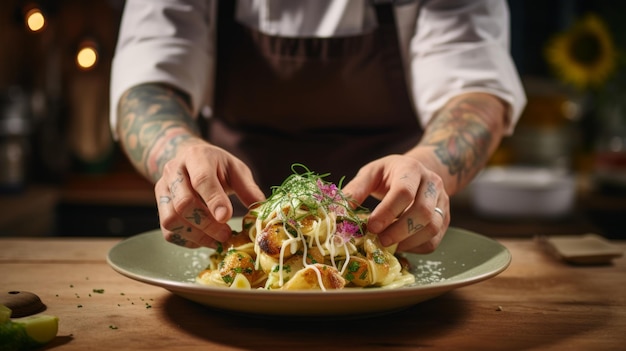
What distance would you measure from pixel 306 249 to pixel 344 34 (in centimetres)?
94

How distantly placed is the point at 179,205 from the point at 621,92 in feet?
10.7

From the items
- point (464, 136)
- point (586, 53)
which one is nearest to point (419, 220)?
point (464, 136)

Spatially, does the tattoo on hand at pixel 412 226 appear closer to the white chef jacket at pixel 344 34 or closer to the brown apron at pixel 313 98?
the white chef jacket at pixel 344 34

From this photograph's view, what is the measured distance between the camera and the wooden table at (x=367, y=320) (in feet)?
3.24

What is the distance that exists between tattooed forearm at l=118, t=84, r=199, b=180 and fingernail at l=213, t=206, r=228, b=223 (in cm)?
43

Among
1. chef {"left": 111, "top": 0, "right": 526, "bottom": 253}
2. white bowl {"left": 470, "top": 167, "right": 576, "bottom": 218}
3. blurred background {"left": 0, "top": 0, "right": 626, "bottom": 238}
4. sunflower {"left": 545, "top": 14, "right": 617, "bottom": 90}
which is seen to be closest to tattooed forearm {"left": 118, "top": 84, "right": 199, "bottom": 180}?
chef {"left": 111, "top": 0, "right": 526, "bottom": 253}

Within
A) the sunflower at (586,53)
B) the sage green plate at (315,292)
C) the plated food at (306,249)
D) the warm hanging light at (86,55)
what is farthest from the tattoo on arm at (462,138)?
the sunflower at (586,53)

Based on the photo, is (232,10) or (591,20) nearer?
(232,10)

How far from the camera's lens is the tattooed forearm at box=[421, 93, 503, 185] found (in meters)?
1.55

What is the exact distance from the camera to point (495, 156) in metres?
3.92

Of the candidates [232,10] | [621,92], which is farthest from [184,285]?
[621,92]

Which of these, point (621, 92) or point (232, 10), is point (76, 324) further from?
point (621, 92)

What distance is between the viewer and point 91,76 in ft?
12.1

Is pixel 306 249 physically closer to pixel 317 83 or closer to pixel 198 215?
pixel 198 215
